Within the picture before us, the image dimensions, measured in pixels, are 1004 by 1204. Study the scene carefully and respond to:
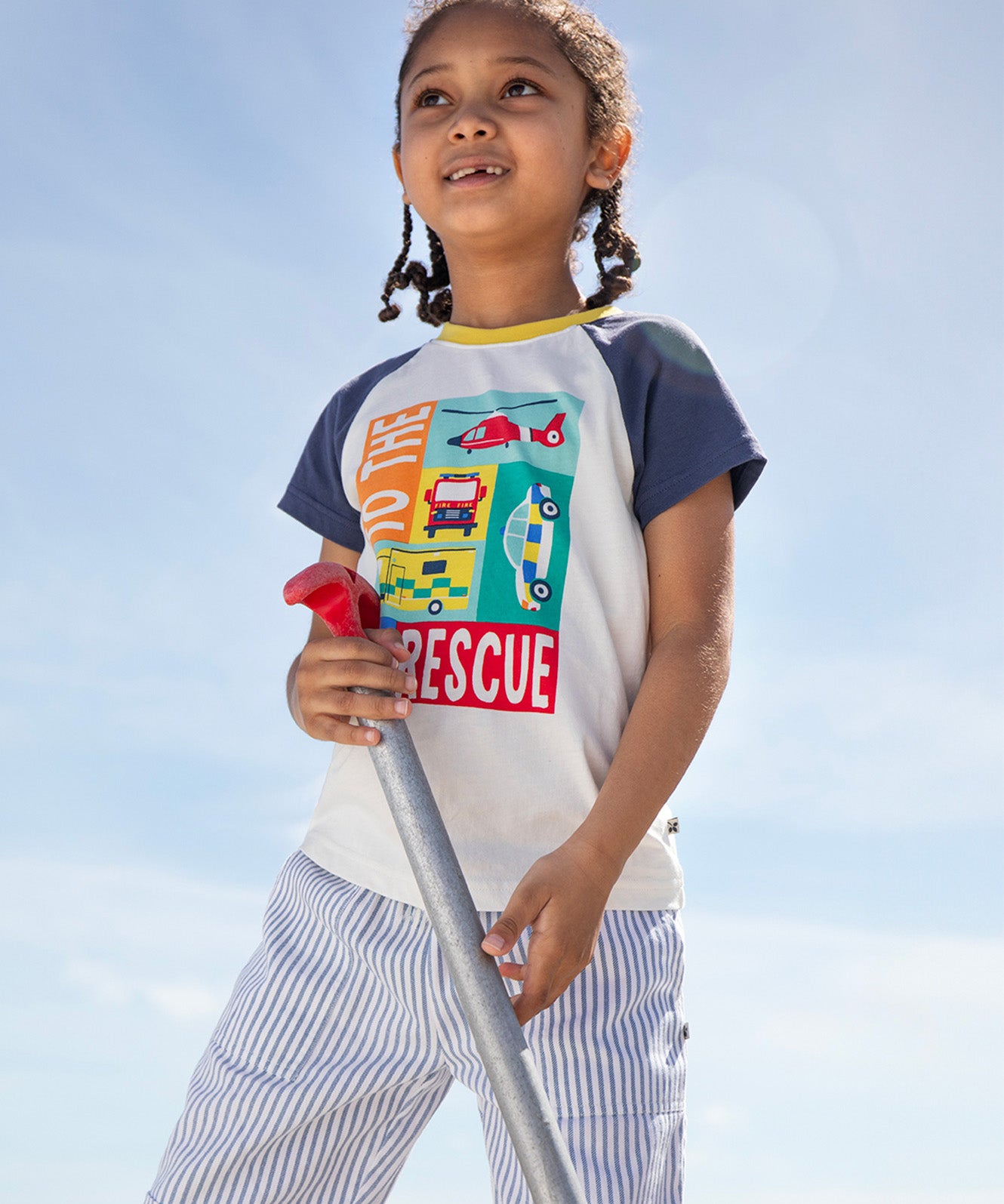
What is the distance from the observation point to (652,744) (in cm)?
165

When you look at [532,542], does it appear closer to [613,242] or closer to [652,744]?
[652,744]

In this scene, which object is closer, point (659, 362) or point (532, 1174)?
point (532, 1174)

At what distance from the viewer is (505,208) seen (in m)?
2.04

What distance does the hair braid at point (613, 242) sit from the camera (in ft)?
7.61

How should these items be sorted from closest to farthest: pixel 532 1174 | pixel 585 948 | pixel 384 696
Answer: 1. pixel 532 1174
2. pixel 585 948
3. pixel 384 696

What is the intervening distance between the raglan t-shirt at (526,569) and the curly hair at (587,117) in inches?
13.7

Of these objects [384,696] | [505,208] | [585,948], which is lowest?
[585,948]

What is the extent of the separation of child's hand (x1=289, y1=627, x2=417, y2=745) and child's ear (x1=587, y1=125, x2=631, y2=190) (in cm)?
101

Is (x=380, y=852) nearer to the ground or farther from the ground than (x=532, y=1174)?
farther from the ground

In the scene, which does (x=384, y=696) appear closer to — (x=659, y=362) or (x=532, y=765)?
(x=532, y=765)

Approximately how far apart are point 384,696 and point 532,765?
0.24 m

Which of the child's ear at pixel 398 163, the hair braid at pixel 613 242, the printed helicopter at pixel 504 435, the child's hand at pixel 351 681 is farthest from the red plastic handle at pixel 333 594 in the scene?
the child's ear at pixel 398 163

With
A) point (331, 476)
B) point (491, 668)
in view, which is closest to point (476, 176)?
point (331, 476)

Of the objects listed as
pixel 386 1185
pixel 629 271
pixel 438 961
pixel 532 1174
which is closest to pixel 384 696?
pixel 438 961
